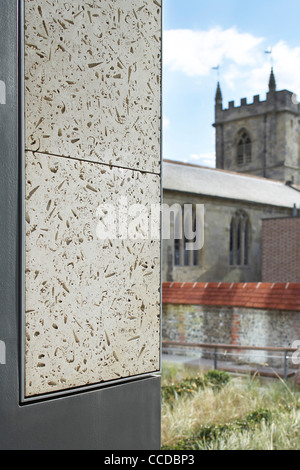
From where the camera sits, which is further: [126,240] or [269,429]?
[269,429]

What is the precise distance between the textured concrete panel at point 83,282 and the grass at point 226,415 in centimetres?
320

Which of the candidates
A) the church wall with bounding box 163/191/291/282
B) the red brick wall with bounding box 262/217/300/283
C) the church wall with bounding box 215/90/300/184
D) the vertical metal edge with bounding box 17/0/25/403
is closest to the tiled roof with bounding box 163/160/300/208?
the church wall with bounding box 163/191/291/282

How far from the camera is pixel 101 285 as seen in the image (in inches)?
75.5

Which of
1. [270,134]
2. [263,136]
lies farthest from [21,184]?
[263,136]

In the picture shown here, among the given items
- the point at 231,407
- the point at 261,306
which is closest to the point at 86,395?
the point at 231,407

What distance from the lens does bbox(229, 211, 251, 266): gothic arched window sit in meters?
24.3

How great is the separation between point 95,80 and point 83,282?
78 cm

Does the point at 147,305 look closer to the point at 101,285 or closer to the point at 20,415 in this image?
the point at 101,285

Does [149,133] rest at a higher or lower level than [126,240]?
higher

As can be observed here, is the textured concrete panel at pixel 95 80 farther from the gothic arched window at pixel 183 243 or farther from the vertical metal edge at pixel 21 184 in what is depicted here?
the gothic arched window at pixel 183 243

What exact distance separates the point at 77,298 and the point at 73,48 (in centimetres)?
93

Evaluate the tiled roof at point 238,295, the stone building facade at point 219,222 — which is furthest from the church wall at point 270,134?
the tiled roof at point 238,295

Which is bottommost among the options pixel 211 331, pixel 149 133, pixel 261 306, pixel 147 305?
pixel 211 331

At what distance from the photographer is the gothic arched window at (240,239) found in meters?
24.3
